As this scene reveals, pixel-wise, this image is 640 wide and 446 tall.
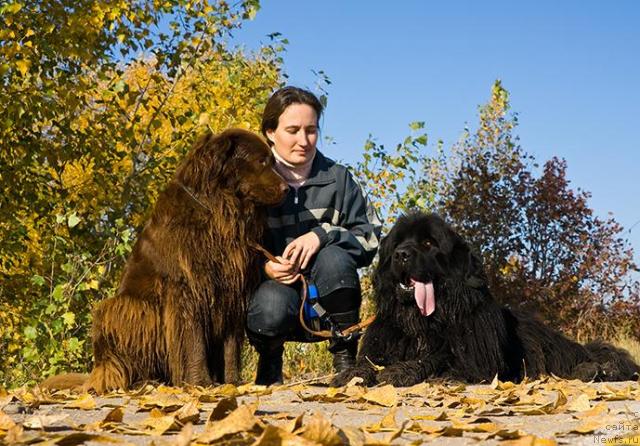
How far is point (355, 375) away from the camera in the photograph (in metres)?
5.00

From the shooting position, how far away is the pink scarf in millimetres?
5419

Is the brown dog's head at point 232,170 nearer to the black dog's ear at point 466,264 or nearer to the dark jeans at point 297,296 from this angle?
the dark jeans at point 297,296

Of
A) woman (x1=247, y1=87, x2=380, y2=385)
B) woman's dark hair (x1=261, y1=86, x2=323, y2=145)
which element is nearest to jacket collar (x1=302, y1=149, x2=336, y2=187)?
woman (x1=247, y1=87, x2=380, y2=385)

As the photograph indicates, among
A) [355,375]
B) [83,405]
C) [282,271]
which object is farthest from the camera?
[282,271]

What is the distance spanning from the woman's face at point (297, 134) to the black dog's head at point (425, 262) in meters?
0.77

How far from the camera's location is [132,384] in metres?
4.93

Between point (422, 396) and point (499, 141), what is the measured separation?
8.66 m

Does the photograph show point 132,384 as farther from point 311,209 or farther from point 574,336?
point 574,336

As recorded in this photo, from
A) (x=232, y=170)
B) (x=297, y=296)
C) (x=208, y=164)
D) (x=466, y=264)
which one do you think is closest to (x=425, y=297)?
(x=466, y=264)

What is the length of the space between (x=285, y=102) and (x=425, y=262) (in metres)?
1.35

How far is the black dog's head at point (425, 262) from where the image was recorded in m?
5.27

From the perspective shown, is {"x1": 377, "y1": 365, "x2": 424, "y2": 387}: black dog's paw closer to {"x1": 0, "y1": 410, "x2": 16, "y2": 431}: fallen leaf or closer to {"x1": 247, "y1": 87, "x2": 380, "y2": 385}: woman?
{"x1": 247, "y1": 87, "x2": 380, "y2": 385}: woman

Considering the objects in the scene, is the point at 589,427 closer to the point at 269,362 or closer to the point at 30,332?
the point at 269,362

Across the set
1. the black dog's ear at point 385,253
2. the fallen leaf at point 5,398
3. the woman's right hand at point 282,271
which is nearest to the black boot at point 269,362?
the woman's right hand at point 282,271
